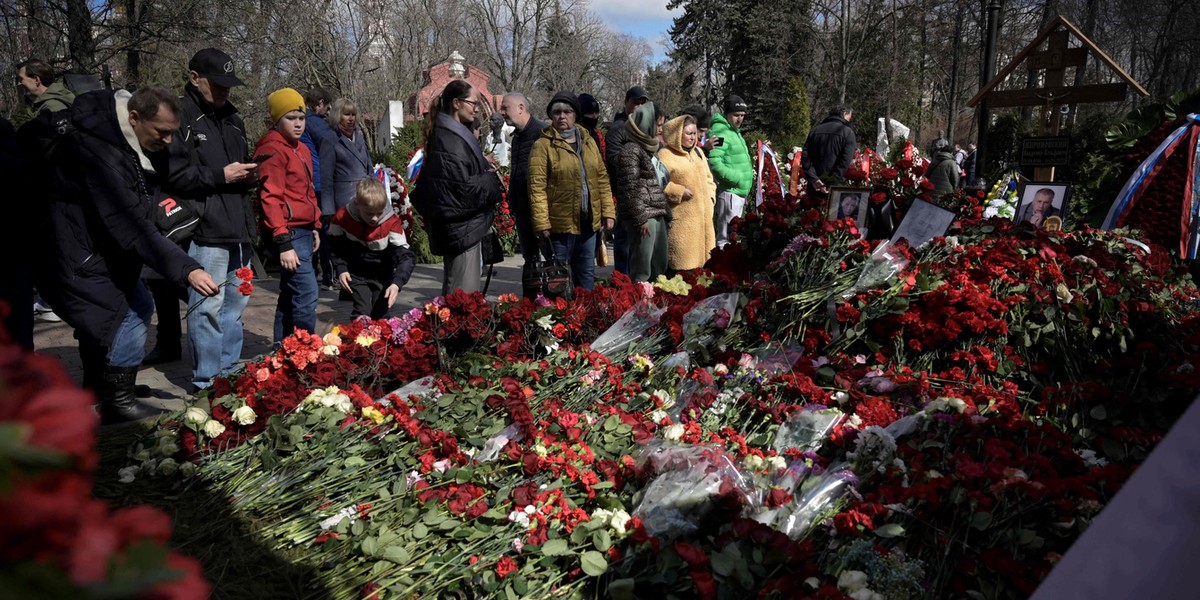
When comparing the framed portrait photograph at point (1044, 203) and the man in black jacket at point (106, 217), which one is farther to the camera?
the framed portrait photograph at point (1044, 203)

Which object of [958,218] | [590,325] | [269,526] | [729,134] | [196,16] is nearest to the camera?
[269,526]

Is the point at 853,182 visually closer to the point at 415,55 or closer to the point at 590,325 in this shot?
the point at 590,325

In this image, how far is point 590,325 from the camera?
14.3ft

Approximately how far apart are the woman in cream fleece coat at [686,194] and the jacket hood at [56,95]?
437cm

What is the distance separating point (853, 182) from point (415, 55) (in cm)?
2408

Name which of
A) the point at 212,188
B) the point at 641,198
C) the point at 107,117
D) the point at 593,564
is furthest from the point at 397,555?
the point at 641,198

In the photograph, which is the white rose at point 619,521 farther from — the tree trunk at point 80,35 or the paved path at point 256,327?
the tree trunk at point 80,35

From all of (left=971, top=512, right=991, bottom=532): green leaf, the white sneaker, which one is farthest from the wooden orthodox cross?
the white sneaker

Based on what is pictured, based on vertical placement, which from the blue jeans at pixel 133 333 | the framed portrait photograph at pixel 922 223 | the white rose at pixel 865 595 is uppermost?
the framed portrait photograph at pixel 922 223

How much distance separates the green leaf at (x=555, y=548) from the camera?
2436 millimetres

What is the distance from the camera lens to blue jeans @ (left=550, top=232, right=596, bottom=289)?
19.6 feet

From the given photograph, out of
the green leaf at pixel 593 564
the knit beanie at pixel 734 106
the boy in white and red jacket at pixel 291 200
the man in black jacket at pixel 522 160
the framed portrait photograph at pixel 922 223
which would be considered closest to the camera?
the green leaf at pixel 593 564

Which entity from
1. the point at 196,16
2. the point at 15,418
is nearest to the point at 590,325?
the point at 15,418

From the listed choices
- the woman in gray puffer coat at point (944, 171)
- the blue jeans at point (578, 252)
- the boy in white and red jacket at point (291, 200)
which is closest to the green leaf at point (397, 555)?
the boy in white and red jacket at point (291, 200)
